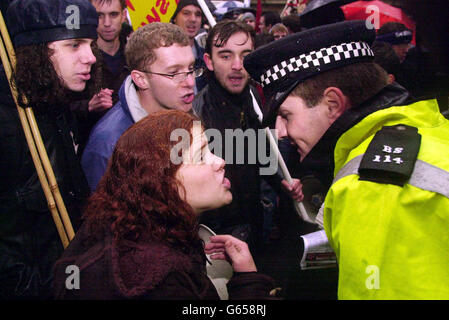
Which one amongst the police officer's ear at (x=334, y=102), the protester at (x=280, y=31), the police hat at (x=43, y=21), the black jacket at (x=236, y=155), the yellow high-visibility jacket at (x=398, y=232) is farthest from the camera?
the protester at (x=280, y=31)

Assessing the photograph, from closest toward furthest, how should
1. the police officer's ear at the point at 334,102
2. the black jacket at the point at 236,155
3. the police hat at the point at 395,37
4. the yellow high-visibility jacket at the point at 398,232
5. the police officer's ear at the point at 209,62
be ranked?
the yellow high-visibility jacket at the point at 398,232 → the police officer's ear at the point at 334,102 → the black jacket at the point at 236,155 → the police officer's ear at the point at 209,62 → the police hat at the point at 395,37

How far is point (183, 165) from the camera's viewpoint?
4.84 ft

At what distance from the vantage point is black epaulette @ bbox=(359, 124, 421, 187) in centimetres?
119

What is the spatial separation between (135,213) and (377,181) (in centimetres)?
80

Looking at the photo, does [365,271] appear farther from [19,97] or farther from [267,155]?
[267,155]

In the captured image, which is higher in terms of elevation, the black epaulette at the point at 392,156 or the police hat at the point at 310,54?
the police hat at the point at 310,54

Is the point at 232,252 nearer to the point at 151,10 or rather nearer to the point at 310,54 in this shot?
the point at 310,54

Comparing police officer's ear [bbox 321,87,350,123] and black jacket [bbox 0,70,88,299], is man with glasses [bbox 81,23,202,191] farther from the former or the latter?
police officer's ear [bbox 321,87,350,123]

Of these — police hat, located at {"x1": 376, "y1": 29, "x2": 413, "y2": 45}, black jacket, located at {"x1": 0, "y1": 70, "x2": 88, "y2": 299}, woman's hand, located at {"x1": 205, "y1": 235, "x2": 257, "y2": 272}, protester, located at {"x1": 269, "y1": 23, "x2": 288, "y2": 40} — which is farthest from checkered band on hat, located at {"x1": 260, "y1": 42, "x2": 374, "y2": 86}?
protester, located at {"x1": 269, "y1": 23, "x2": 288, "y2": 40}

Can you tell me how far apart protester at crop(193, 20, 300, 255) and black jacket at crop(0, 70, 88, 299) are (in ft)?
3.78

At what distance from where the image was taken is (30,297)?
181 centimetres

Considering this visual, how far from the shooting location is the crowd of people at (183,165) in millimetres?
1191

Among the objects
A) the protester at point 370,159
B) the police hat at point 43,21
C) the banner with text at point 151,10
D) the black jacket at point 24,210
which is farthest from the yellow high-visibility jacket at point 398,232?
the banner with text at point 151,10

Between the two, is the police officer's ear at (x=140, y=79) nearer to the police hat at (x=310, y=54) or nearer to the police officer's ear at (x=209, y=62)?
the police hat at (x=310, y=54)
